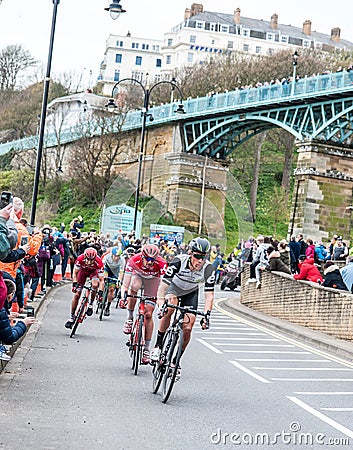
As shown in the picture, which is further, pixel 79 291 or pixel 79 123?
pixel 79 123

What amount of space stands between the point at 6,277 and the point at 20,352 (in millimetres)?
3455

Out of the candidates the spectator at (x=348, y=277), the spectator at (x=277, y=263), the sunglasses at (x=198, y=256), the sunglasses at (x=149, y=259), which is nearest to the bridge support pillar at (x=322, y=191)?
the spectator at (x=277, y=263)

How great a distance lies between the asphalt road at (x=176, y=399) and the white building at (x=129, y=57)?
123972mm

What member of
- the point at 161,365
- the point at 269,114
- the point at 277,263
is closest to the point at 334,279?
the point at 277,263

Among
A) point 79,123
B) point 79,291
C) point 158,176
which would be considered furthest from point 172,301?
point 79,123

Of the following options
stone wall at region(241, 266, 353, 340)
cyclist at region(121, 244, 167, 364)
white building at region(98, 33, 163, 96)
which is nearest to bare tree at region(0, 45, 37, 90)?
white building at region(98, 33, 163, 96)

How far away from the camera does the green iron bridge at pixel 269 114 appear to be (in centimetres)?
4834

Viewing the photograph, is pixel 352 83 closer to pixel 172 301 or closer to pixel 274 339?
pixel 274 339

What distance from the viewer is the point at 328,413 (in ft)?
32.3

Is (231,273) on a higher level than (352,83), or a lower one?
lower

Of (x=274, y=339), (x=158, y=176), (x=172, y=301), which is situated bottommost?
Result: (x=274, y=339)

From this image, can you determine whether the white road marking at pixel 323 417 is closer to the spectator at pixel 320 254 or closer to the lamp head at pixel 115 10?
the lamp head at pixel 115 10

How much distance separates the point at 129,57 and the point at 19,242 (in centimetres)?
12888

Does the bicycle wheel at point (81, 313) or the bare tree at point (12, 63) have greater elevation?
the bare tree at point (12, 63)
